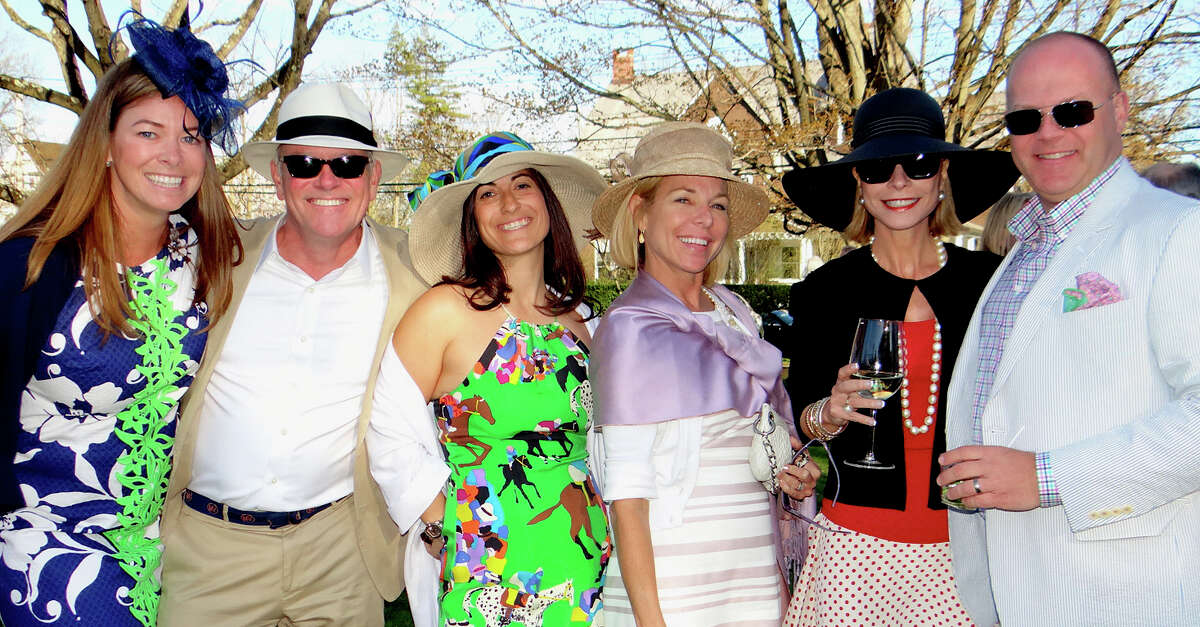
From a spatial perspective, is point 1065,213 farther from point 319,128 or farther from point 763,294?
point 763,294

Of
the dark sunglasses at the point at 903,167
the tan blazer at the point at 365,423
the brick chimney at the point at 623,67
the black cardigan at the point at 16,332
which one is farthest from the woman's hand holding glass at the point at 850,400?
the brick chimney at the point at 623,67

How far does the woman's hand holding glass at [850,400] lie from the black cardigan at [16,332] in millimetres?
2553

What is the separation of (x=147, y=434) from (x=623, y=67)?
34.9 feet

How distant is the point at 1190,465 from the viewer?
201 cm

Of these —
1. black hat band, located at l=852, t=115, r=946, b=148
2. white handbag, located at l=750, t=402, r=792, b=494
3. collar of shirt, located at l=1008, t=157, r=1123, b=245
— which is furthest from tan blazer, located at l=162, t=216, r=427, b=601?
collar of shirt, located at l=1008, t=157, r=1123, b=245

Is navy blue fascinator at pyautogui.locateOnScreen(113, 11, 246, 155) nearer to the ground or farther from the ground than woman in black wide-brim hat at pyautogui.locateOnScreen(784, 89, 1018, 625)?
farther from the ground

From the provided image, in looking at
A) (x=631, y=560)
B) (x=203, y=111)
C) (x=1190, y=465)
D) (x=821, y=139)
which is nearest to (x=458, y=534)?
(x=631, y=560)

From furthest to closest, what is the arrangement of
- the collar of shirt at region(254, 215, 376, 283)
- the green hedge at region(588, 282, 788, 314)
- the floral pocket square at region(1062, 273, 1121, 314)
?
the green hedge at region(588, 282, 788, 314) < the collar of shirt at region(254, 215, 376, 283) < the floral pocket square at region(1062, 273, 1121, 314)

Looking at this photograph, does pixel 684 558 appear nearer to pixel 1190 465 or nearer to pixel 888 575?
pixel 888 575

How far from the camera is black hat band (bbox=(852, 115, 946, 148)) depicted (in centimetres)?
301

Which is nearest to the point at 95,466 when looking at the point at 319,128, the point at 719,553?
the point at 319,128

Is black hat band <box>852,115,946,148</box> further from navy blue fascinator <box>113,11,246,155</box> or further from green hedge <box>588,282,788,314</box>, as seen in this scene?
green hedge <box>588,282,788,314</box>

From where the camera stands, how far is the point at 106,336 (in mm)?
2770

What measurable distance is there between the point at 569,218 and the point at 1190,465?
2.48 meters
